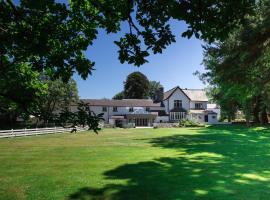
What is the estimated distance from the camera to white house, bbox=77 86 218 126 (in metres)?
85.6

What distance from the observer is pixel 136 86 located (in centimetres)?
12356

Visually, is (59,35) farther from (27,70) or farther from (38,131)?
(38,131)

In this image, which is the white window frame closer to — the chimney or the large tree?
the chimney

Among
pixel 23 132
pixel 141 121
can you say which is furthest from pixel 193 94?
pixel 23 132

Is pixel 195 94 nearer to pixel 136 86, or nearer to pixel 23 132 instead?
pixel 136 86

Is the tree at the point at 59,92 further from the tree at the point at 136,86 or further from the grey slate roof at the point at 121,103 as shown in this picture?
the tree at the point at 136,86

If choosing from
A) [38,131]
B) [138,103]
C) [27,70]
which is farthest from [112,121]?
[27,70]

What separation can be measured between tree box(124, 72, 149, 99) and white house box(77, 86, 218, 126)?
1026 inches

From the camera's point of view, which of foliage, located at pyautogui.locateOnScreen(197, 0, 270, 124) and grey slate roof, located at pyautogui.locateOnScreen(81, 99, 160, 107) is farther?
grey slate roof, located at pyautogui.locateOnScreen(81, 99, 160, 107)

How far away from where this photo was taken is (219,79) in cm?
2434

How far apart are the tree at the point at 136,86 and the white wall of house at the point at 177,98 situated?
32060 mm

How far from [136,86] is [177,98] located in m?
33.2

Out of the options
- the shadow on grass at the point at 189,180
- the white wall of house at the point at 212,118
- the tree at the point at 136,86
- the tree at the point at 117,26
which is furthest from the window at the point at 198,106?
the tree at the point at 117,26

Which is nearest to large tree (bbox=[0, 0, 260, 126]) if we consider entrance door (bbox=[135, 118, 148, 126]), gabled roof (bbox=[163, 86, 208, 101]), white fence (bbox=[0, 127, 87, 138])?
white fence (bbox=[0, 127, 87, 138])
